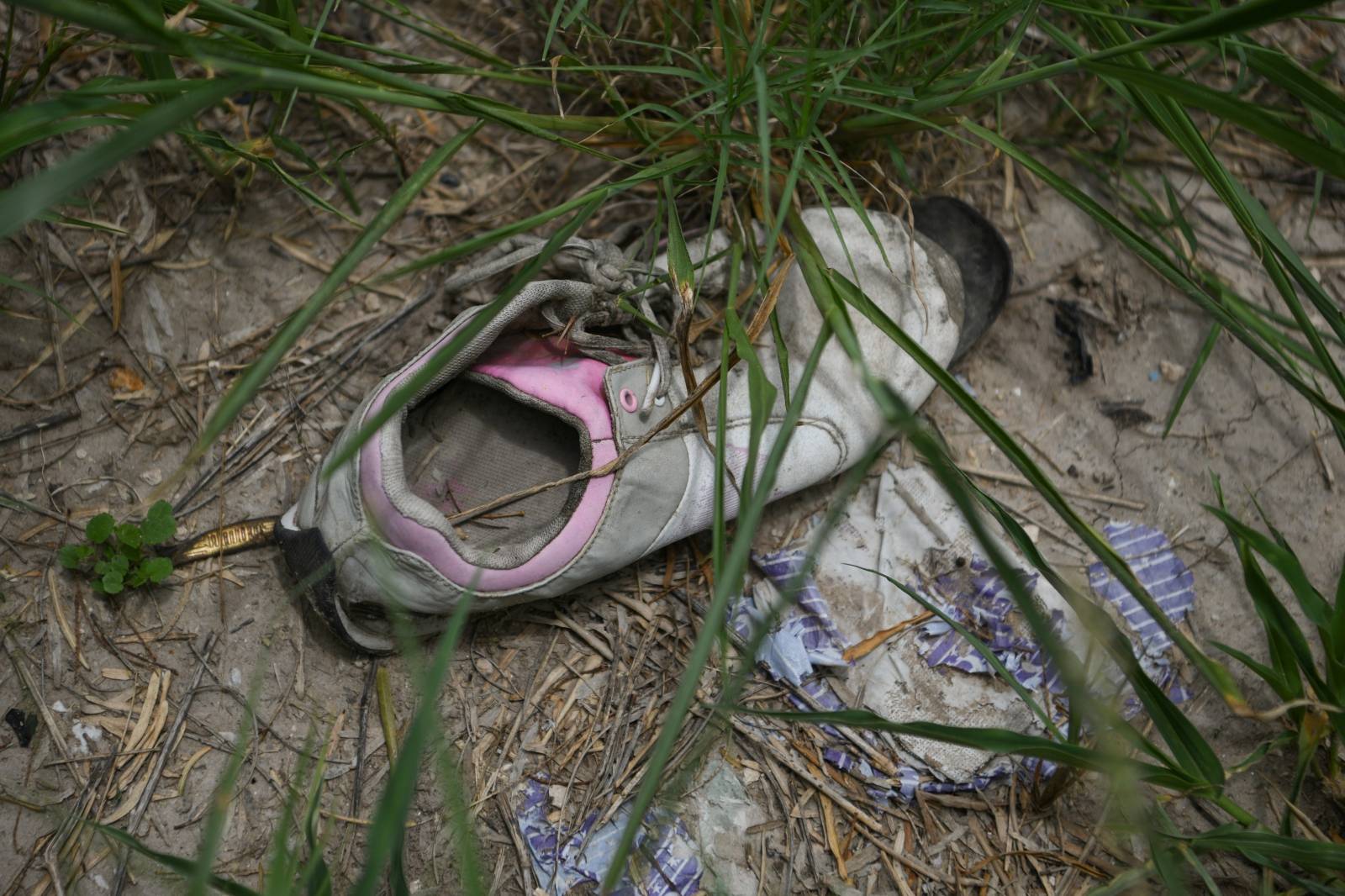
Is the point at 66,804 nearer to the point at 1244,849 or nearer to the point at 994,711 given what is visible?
the point at 994,711

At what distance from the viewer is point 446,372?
3.69 feet

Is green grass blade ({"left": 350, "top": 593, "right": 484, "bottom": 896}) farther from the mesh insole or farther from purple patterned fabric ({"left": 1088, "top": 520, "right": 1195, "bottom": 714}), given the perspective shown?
purple patterned fabric ({"left": 1088, "top": 520, "right": 1195, "bottom": 714})

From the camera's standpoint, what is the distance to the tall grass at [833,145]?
727 mm

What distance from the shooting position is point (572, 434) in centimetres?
128

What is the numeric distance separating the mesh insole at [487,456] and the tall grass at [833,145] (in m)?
0.22

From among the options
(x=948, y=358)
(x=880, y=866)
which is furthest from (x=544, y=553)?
(x=948, y=358)

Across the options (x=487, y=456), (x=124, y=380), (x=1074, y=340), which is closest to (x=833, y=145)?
(x=1074, y=340)

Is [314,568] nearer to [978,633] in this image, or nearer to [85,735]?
[85,735]

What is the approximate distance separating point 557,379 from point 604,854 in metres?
0.58

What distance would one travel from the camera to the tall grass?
2.39 feet

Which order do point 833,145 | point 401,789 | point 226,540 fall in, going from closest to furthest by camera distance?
point 401,789, point 226,540, point 833,145

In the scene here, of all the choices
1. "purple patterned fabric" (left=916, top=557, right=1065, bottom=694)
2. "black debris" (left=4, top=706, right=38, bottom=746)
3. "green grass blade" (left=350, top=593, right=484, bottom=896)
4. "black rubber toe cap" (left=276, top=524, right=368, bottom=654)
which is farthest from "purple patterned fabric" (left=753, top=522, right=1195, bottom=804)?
"black debris" (left=4, top=706, right=38, bottom=746)

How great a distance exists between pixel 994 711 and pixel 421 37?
1328 millimetres

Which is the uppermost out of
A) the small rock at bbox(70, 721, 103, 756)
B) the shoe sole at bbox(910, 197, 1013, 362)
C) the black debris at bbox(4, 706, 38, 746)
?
the shoe sole at bbox(910, 197, 1013, 362)
